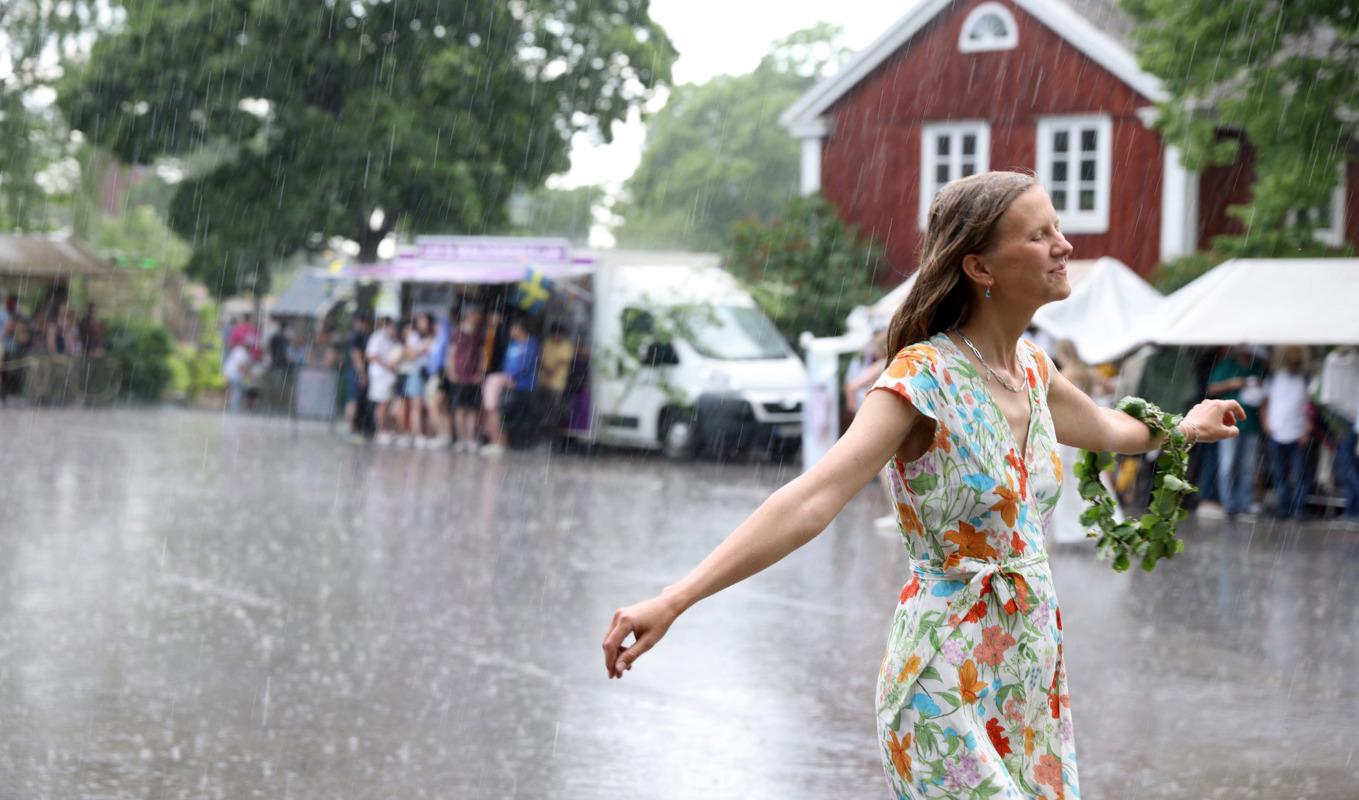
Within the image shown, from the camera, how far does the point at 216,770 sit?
6137mm

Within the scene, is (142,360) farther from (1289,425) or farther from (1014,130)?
(1289,425)

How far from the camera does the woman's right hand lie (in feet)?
8.75

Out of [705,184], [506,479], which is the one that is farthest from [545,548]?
[705,184]

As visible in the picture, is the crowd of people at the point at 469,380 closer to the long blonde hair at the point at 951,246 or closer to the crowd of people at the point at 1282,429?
the crowd of people at the point at 1282,429

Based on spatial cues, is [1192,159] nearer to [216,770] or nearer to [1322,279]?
[1322,279]

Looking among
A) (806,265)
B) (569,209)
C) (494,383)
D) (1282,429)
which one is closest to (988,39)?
(806,265)

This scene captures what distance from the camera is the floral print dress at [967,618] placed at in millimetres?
2988

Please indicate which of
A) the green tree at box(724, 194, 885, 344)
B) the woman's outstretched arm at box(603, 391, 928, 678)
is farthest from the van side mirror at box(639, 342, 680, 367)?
the woman's outstretched arm at box(603, 391, 928, 678)

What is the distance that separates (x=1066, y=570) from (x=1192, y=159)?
9895 mm

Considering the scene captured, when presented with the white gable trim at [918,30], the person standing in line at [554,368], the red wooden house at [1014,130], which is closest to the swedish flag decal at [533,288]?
the person standing in line at [554,368]

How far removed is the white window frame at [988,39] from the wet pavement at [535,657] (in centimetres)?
1577

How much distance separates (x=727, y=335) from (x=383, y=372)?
4845mm

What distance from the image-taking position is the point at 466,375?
2336cm

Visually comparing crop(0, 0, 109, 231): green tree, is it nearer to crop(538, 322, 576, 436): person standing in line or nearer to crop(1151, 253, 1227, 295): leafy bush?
crop(538, 322, 576, 436): person standing in line
